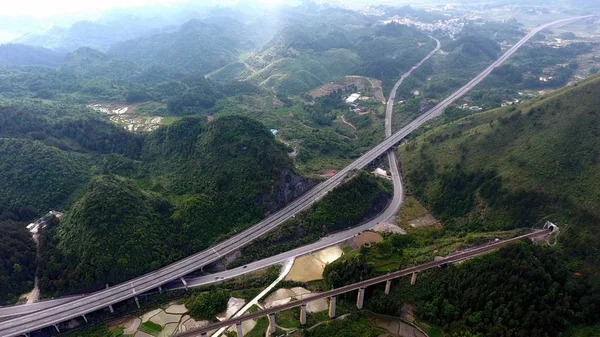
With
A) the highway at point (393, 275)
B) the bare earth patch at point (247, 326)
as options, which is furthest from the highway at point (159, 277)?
the highway at point (393, 275)

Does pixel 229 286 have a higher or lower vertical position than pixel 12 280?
lower

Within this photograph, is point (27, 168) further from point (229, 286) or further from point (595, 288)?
point (595, 288)

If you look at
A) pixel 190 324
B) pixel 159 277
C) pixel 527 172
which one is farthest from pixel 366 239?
pixel 159 277

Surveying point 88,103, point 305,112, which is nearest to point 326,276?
point 305,112

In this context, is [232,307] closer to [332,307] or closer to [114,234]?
[332,307]

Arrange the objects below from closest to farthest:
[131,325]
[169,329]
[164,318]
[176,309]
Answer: [169,329], [131,325], [164,318], [176,309]

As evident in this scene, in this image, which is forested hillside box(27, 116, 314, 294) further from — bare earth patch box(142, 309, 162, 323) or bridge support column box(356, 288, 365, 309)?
bridge support column box(356, 288, 365, 309)
